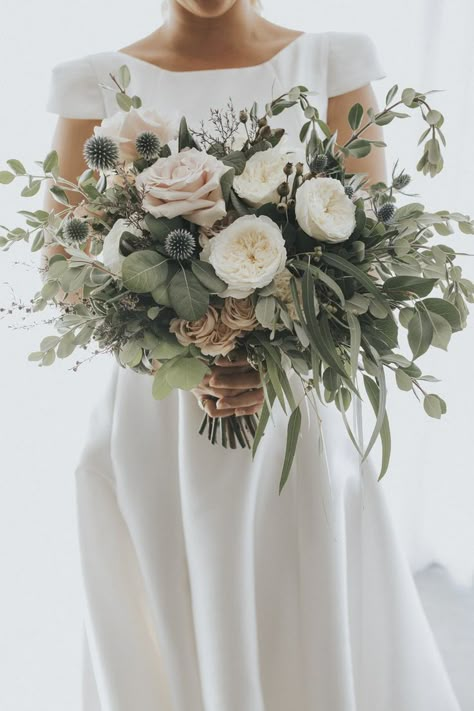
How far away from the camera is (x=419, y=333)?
2.77 feet

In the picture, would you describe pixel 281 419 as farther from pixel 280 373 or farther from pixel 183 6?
pixel 183 6

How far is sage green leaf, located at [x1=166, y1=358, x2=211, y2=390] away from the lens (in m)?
0.89

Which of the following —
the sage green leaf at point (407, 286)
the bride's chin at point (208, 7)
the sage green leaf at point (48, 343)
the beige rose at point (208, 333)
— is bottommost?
the sage green leaf at point (48, 343)

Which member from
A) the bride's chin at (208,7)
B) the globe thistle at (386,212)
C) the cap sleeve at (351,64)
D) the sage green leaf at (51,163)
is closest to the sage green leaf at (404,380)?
the globe thistle at (386,212)

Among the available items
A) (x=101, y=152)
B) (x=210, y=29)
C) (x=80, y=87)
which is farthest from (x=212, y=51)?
(x=101, y=152)

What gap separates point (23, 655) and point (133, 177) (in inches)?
56.4

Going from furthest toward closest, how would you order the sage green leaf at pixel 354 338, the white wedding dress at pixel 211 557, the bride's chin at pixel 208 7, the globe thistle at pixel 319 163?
1. the bride's chin at pixel 208 7
2. the white wedding dress at pixel 211 557
3. the globe thistle at pixel 319 163
4. the sage green leaf at pixel 354 338

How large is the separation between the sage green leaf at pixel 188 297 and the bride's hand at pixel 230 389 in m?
0.19

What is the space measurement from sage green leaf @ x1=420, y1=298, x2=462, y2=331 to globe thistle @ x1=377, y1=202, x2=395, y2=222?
0.12 meters

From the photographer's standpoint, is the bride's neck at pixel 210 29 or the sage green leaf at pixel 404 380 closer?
the sage green leaf at pixel 404 380

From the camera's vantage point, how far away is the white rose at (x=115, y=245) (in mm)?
851

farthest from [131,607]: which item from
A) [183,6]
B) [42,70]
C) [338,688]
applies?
[42,70]

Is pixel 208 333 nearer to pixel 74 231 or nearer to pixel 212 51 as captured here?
pixel 74 231

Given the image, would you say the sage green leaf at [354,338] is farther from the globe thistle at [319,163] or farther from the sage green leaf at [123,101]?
the sage green leaf at [123,101]
